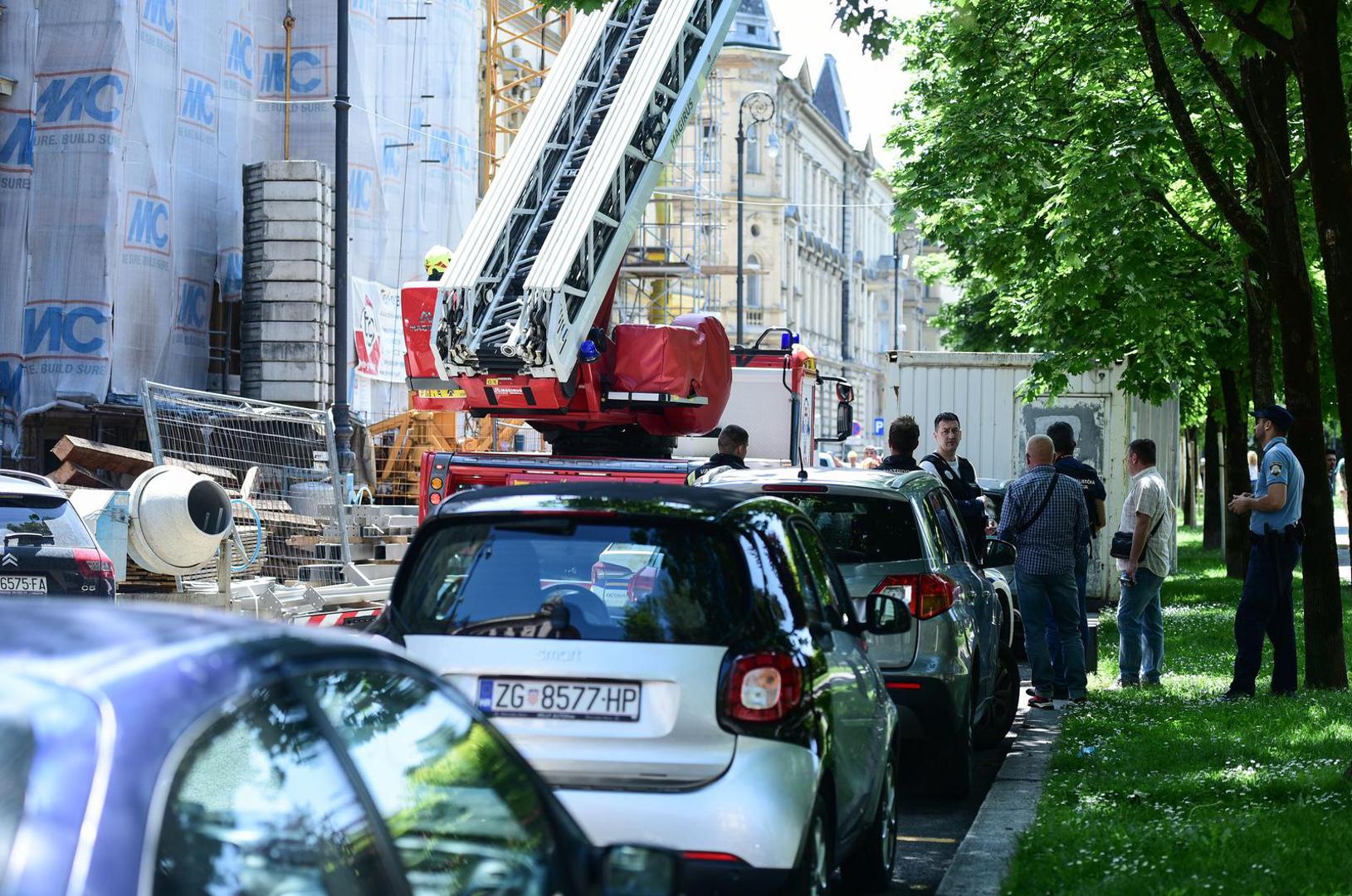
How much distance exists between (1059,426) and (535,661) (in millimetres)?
8031

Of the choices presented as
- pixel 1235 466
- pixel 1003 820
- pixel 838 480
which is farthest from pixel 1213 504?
pixel 1003 820

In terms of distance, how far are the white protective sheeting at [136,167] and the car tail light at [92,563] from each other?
12.8 metres

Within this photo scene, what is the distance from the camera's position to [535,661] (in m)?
5.55

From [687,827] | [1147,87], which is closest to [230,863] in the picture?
[687,827]

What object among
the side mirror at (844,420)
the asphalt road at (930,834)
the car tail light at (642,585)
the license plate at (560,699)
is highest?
the side mirror at (844,420)

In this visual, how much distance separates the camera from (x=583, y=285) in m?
16.3

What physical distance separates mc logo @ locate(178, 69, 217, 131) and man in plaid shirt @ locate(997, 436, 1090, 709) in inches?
629

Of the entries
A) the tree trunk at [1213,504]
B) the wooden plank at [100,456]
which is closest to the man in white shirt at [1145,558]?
the wooden plank at [100,456]

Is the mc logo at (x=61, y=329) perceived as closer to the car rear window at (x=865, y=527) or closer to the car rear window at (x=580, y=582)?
the car rear window at (x=865, y=527)

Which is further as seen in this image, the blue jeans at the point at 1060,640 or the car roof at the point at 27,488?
the blue jeans at the point at 1060,640

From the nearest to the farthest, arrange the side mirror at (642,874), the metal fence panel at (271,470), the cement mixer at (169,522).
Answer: the side mirror at (642,874) < the cement mixer at (169,522) < the metal fence panel at (271,470)

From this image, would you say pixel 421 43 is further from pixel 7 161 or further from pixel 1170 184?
pixel 1170 184

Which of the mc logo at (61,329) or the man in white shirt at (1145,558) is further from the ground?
the mc logo at (61,329)

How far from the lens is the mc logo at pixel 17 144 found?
74.1 ft
